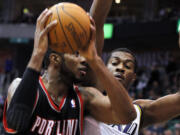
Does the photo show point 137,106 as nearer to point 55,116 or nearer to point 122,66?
point 122,66

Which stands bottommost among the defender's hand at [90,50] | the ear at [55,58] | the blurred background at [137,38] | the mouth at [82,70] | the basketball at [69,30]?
the blurred background at [137,38]

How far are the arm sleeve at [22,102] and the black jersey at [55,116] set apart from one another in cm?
23

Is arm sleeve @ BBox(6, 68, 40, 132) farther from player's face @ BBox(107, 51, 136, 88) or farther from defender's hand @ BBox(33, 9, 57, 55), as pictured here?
player's face @ BBox(107, 51, 136, 88)

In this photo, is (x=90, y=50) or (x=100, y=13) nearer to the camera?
(x=90, y=50)

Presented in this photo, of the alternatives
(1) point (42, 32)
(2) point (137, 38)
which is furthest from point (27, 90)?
(2) point (137, 38)

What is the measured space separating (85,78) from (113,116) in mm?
504

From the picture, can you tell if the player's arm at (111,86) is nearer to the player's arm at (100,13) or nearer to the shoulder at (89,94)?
the shoulder at (89,94)

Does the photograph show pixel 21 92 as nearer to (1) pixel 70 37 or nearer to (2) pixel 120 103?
(1) pixel 70 37

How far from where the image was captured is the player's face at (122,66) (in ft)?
10.7

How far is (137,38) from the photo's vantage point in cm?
1473

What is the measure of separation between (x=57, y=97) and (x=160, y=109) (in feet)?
3.72

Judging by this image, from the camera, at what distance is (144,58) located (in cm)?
1534

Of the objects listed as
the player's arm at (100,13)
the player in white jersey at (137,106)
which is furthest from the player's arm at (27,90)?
the player in white jersey at (137,106)

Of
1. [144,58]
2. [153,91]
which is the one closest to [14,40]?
[144,58]
